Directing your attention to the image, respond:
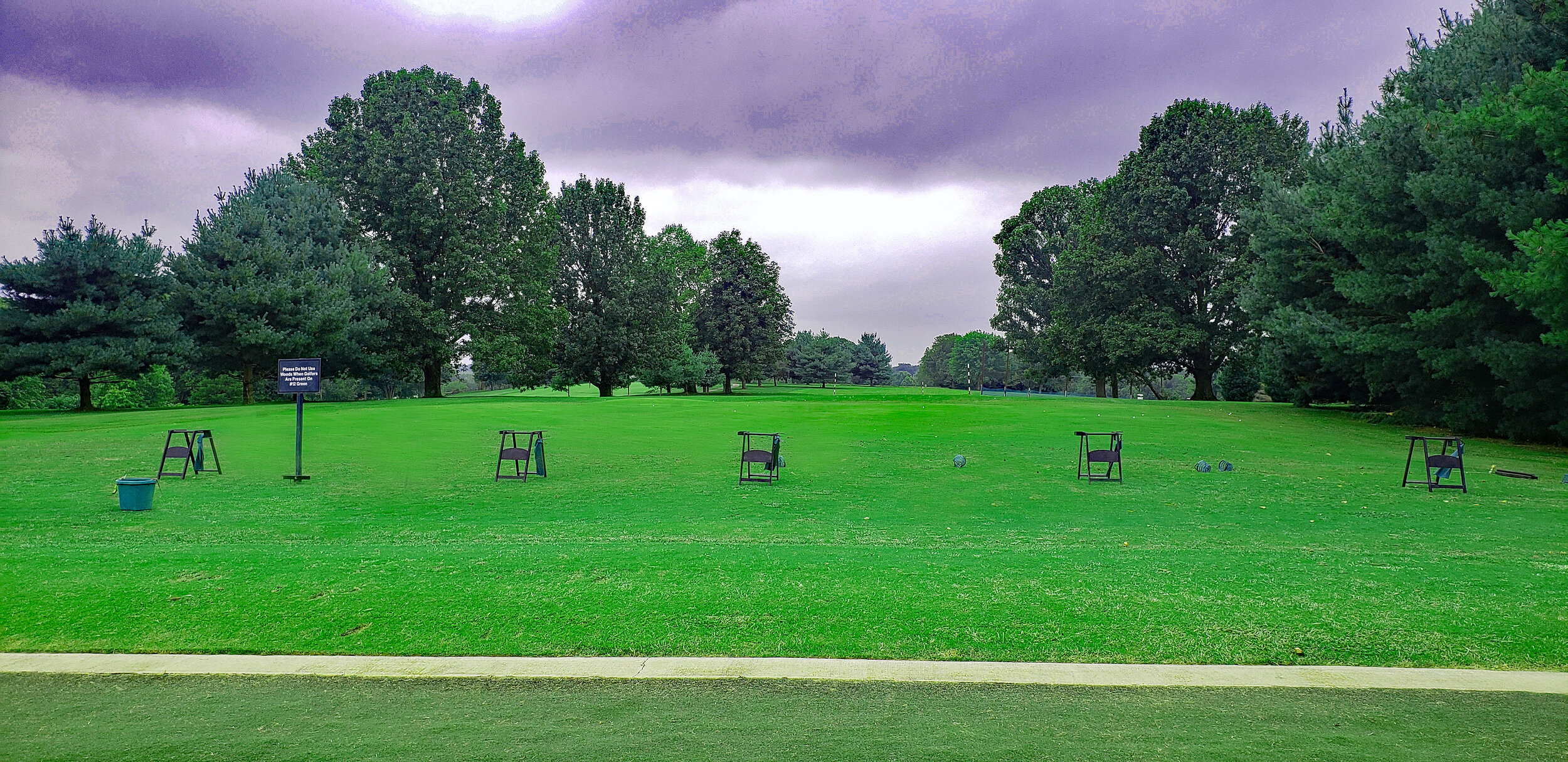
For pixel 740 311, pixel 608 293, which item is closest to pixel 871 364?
pixel 740 311

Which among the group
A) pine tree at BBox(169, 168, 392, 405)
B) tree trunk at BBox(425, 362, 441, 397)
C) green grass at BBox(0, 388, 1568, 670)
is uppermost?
pine tree at BBox(169, 168, 392, 405)

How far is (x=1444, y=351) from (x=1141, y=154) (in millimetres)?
35603

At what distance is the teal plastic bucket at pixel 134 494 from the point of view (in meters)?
12.5

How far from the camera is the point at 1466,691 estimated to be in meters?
4.89

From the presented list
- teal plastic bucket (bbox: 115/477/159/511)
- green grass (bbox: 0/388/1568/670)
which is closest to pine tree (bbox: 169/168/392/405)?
green grass (bbox: 0/388/1568/670)

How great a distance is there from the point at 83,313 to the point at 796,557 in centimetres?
4476

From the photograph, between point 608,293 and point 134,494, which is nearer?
point 134,494

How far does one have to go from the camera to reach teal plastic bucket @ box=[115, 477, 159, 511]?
12.5m

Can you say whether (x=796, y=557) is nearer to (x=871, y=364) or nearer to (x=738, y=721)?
(x=738, y=721)

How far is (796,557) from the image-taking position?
915cm

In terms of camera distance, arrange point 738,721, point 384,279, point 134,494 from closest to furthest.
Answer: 1. point 738,721
2. point 134,494
3. point 384,279

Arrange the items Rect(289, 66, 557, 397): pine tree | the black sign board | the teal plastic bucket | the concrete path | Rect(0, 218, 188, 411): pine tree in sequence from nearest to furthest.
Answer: the concrete path → the teal plastic bucket → the black sign board → Rect(0, 218, 188, 411): pine tree → Rect(289, 66, 557, 397): pine tree

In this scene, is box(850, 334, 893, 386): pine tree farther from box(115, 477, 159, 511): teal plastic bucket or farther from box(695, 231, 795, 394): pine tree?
box(115, 477, 159, 511): teal plastic bucket

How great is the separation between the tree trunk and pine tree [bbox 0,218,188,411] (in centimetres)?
1527
